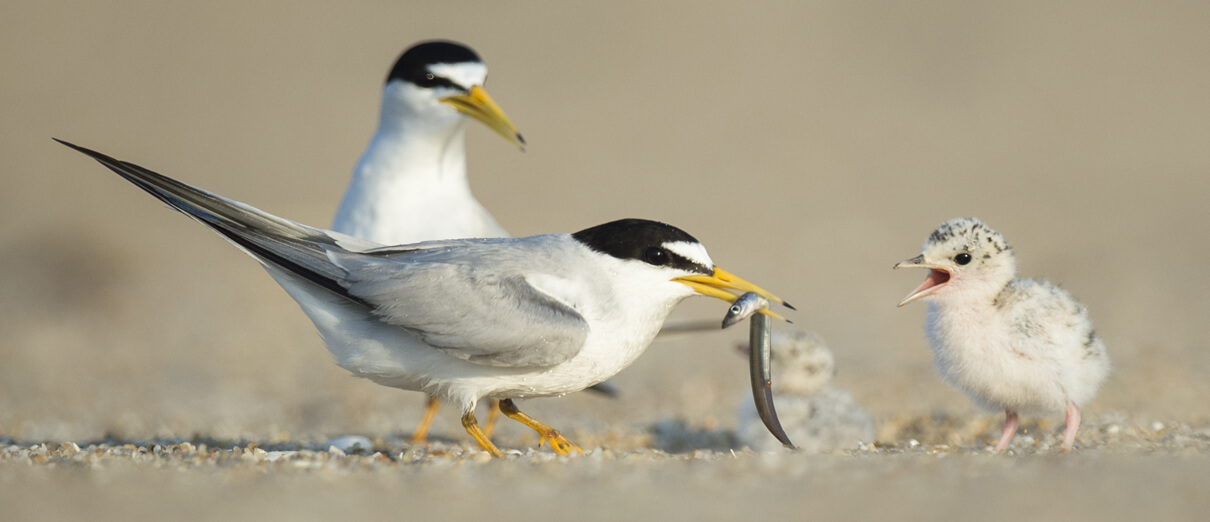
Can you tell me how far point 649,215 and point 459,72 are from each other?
7.33m

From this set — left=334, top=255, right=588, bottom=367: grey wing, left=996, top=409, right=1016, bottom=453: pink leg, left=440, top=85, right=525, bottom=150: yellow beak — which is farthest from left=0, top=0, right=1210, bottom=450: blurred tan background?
left=334, top=255, right=588, bottom=367: grey wing

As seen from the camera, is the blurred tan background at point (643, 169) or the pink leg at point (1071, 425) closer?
the pink leg at point (1071, 425)

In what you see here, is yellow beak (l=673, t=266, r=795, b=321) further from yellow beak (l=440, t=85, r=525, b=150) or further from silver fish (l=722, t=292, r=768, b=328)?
yellow beak (l=440, t=85, r=525, b=150)

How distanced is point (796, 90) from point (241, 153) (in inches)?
336

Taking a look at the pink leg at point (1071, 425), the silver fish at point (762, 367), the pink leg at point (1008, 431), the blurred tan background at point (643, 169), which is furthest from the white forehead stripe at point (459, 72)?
the pink leg at point (1071, 425)

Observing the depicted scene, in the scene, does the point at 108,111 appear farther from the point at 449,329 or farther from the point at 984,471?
the point at 984,471

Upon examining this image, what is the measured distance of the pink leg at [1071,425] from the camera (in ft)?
15.7

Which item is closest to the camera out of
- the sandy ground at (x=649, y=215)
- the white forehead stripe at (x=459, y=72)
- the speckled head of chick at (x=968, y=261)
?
the sandy ground at (x=649, y=215)

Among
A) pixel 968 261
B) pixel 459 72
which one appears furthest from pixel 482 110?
pixel 968 261

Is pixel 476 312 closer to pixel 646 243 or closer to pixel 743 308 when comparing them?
pixel 646 243

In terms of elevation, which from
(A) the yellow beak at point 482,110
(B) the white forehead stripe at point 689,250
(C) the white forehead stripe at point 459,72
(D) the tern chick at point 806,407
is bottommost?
(D) the tern chick at point 806,407

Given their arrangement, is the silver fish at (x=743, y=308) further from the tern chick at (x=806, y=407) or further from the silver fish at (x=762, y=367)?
the tern chick at (x=806, y=407)

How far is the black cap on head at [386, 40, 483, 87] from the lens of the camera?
625cm

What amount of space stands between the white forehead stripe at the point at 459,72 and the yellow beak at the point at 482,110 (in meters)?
0.05
